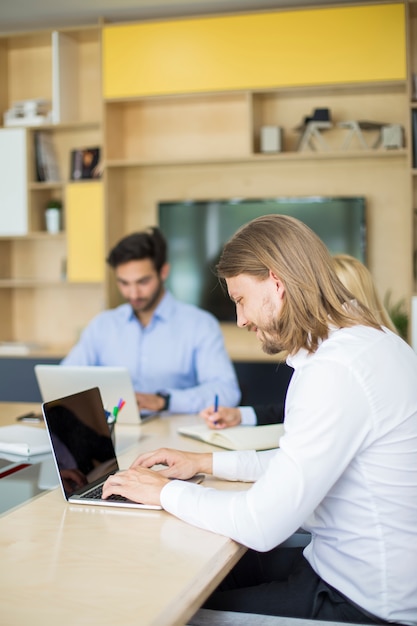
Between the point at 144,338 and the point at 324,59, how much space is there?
212cm

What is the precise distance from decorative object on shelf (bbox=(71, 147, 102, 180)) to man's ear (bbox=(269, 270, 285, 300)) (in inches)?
143

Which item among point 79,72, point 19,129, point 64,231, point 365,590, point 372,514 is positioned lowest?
point 365,590

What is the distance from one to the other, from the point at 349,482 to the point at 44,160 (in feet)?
13.4

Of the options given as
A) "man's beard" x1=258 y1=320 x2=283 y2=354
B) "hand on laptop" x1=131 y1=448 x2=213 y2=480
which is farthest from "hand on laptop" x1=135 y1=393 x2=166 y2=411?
"man's beard" x1=258 y1=320 x2=283 y2=354

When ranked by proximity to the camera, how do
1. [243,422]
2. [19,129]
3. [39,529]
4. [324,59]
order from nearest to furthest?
[39,529], [243,422], [324,59], [19,129]

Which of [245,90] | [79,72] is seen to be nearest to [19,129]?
[79,72]

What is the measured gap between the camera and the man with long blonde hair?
4.53 ft

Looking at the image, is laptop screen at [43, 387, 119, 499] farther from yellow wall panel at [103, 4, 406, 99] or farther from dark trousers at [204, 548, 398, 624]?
yellow wall panel at [103, 4, 406, 99]

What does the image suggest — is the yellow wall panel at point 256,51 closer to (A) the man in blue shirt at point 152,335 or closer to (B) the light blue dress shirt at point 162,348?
(A) the man in blue shirt at point 152,335

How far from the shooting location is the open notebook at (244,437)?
2.15 metres

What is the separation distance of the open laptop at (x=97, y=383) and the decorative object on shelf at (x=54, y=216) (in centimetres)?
268

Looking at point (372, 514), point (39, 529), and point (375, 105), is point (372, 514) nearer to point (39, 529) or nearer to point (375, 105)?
point (39, 529)

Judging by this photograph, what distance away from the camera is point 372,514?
1458mm

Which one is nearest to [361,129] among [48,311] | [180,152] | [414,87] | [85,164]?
[414,87]
